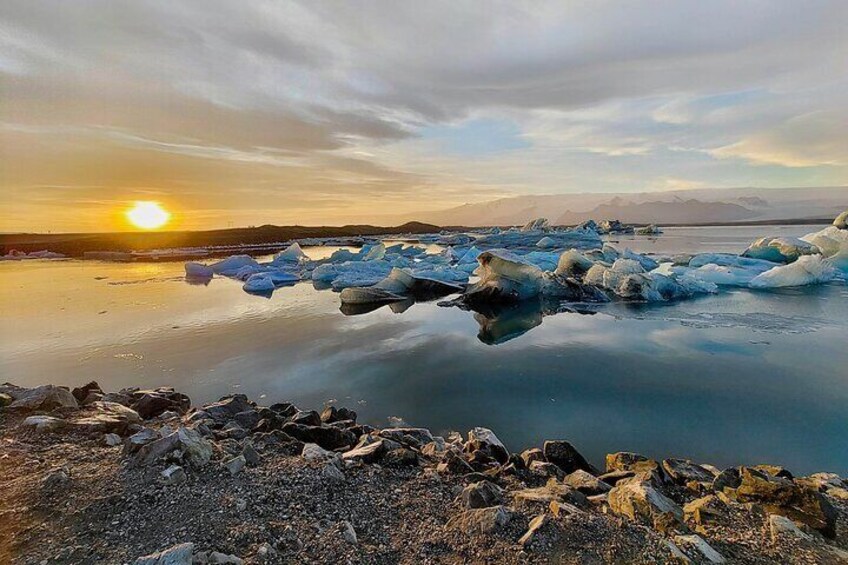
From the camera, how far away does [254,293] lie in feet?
43.0

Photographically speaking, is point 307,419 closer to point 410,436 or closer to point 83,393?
point 410,436

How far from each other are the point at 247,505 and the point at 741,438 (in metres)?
4.03

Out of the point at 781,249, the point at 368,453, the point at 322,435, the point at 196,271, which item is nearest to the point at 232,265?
the point at 196,271

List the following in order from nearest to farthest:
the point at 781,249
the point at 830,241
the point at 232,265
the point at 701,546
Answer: the point at 701,546
the point at 830,241
the point at 781,249
the point at 232,265

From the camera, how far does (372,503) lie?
2490mm

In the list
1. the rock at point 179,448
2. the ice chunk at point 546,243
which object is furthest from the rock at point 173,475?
the ice chunk at point 546,243

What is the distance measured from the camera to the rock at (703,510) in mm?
2338

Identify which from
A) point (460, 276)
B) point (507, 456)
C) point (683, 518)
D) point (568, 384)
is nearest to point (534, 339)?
point (568, 384)

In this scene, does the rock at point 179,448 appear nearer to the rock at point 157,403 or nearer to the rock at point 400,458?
the rock at point 400,458

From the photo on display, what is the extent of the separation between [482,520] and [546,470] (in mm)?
962

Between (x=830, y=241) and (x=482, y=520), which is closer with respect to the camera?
(x=482, y=520)

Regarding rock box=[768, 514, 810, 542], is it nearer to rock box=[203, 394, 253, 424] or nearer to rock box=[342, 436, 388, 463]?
rock box=[342, 436, 388, 463]

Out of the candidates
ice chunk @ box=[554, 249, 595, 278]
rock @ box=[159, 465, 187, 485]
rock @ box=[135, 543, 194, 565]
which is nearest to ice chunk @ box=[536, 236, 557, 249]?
ice chunk @ box=[554, 249, 595, 278]

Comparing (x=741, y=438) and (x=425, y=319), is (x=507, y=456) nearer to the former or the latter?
(x=741, y=438)
